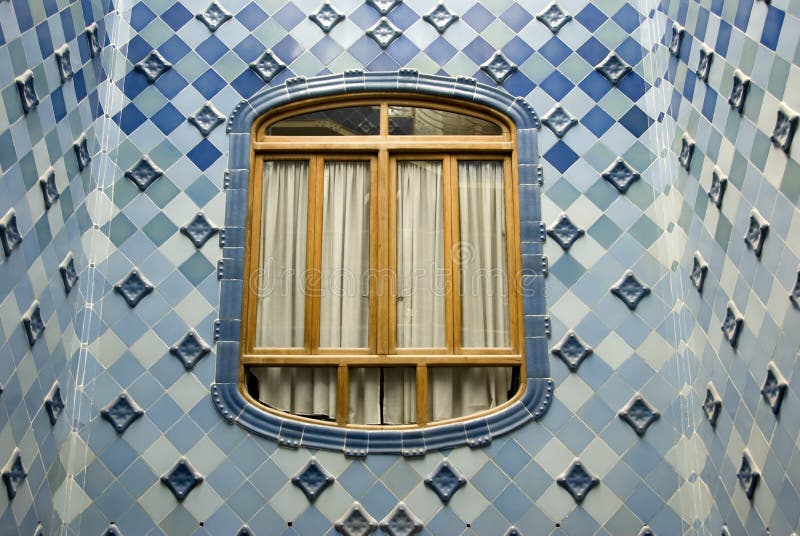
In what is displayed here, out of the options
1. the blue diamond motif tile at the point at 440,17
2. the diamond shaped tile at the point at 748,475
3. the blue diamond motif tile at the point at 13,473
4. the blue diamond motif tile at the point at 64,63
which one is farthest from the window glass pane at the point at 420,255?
the blue diamond motif tile at the point at 13,473

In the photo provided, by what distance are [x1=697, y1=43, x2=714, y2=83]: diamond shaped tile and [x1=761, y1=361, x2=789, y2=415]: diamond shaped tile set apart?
5.50ft

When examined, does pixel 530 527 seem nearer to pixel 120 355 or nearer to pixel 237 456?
pixel 237 456

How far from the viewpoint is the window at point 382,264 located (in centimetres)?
512

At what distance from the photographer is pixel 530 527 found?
15.7 ft

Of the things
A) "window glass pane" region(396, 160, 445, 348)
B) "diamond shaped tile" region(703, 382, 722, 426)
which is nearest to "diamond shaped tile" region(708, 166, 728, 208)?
"diamond shaped tile" region(703, 382, 722, 426)

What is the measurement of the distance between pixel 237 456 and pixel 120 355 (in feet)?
2.88

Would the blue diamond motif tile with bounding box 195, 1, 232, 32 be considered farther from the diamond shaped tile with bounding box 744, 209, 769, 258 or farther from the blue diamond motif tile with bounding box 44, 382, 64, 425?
the diamond shaped tile with bounding box 744, 209, 769, 258

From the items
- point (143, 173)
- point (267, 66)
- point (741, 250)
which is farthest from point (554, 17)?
point (143, 173)

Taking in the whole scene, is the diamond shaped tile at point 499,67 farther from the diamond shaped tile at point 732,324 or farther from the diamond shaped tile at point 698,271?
the diamond shaped tile at point 732,324

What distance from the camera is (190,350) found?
5117 millimetres

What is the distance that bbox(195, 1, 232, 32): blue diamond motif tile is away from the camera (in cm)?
580

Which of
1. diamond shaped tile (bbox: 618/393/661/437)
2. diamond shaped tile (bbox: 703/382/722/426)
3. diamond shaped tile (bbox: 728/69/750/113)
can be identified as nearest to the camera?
diamond shaped tile (bbox: 728/69/750/113)

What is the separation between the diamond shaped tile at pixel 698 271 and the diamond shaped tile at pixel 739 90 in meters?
0.83

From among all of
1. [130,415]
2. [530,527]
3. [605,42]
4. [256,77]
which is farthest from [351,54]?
[530,527]
